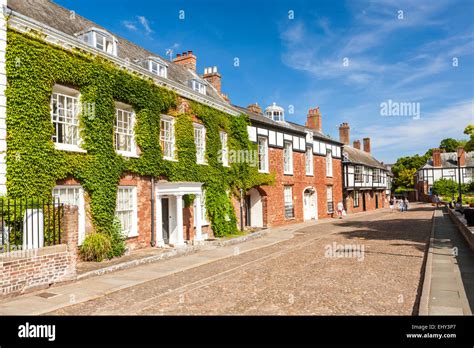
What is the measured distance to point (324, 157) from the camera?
112 ft

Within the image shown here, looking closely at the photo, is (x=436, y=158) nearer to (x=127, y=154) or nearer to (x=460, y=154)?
(x=460, y=154)

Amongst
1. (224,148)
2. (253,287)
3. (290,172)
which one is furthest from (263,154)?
(253,287)

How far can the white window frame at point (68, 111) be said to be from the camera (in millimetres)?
12070

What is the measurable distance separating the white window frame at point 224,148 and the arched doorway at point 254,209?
4969 mm

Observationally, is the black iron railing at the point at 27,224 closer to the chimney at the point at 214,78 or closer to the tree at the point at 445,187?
the chimney at the point at 214,78

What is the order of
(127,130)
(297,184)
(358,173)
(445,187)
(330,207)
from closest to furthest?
(127,130) → (297,184) → (330,207) → (358,173) → (445,187)

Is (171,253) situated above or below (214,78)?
below

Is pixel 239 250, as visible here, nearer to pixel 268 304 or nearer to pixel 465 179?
pixel 268 304

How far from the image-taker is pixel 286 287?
8883 mm

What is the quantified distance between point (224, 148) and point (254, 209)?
6.46 meters

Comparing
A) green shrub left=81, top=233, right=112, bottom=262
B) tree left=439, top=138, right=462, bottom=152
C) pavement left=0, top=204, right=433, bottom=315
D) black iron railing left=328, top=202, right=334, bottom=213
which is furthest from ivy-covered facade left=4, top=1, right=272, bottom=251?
tree left=439, top=138, right=462, bottom=152

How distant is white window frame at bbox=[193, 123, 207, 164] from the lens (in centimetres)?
1911

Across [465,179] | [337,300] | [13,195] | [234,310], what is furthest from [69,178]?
[465,179]

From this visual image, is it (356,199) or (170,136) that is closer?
(170,136)
